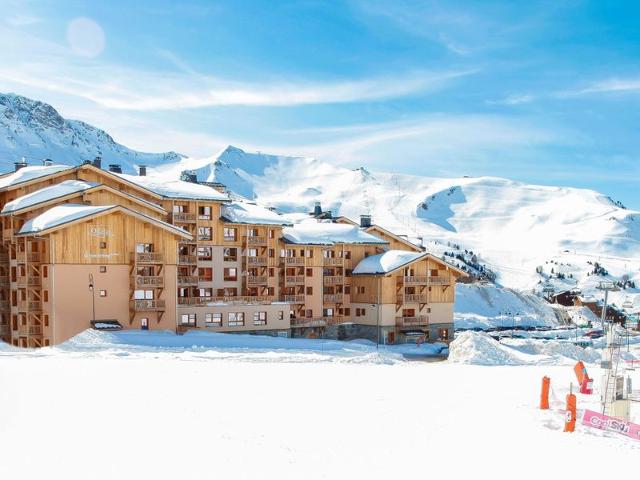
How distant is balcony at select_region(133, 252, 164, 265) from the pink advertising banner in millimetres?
30312

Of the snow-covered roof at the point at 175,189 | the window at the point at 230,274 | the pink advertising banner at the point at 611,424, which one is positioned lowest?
the pink advertising banner at the point at 611,424

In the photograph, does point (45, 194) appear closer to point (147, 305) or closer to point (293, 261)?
point (147, 305)

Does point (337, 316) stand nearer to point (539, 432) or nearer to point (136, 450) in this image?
A: point (539, 432)

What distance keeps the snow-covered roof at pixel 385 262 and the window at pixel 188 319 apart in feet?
55.1

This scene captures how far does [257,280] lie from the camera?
54625 mm

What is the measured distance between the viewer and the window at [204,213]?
5262cm

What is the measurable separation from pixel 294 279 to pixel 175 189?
12.6m

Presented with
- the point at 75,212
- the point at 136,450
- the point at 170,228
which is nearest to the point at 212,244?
the point at 170,228

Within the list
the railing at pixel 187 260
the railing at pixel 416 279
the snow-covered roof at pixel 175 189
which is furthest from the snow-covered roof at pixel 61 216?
the railing at pixel 416 279

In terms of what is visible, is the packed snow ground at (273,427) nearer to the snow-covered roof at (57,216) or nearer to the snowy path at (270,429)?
the snowy path at (270,429)

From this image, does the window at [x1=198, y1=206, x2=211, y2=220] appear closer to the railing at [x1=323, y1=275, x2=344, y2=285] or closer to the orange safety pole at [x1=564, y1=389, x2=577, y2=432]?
the railing at [x1=323, y1=275, x2=344, y2=285]

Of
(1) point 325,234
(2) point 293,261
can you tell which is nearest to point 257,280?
(2) point 293,261

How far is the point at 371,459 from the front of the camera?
531 inches

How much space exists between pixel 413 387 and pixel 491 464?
10133 mm
